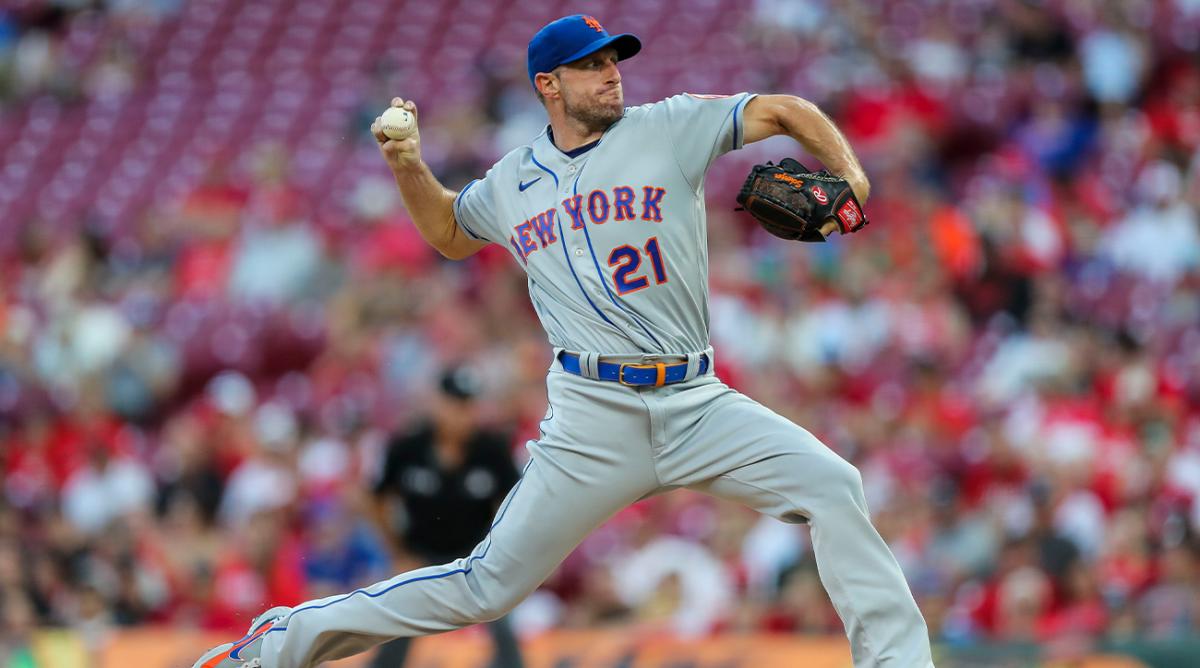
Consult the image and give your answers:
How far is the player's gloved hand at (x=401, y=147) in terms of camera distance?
483 cm

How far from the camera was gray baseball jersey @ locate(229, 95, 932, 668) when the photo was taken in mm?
4562

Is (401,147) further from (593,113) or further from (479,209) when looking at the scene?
(593,113)

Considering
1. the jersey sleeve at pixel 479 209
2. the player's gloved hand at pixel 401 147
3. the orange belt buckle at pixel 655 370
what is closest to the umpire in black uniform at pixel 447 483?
the jersey sleeve at pixel 479 209

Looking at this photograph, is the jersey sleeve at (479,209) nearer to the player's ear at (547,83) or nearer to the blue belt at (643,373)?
the player's ear at (547,83)

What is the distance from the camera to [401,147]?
483 cm

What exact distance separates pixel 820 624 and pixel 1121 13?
218 inches

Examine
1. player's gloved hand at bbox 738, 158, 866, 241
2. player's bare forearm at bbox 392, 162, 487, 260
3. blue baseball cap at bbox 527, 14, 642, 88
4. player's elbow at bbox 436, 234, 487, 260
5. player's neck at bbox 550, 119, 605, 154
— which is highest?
blue baseball cap at bbox 527, 14, 642, 88

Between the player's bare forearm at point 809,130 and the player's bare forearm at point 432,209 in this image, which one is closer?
the player's bare forearm at point 809,130

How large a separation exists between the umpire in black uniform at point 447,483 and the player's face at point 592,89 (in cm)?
224

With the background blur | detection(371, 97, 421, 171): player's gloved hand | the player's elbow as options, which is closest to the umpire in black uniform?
the background blur

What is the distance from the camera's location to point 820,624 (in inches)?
314

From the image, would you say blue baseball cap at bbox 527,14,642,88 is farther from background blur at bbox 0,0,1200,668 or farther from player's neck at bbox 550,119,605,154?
→ background blur at bbox 0,0,1200,668

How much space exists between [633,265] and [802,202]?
1.65 ft

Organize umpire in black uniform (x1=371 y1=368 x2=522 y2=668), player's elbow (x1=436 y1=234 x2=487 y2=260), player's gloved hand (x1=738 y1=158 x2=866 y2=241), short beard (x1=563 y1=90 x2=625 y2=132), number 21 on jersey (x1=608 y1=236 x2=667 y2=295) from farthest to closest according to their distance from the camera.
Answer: umpire in black uniform (x1=371 y1=368 x2=522 y2=668)
player's elbow (x1=436 y1=234 x2=487 y2=260)
short beard (x1=563 y1=90 x2=625 y2=132)
number 21 on jersey (x1=608 y1=236 x2=667 y2=295)
player's gloved hand (x1=738 y1=158 x2=866 y2=241)
